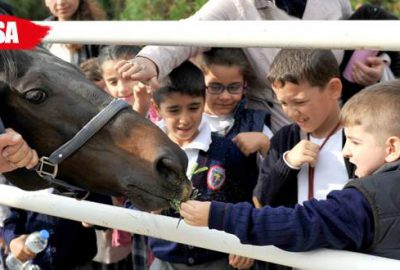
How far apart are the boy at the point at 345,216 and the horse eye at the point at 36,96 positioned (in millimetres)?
493

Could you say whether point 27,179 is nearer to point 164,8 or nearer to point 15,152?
point 15,152

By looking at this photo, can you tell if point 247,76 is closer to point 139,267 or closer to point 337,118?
point 337,118

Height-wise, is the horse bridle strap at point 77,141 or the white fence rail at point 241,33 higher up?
the white fence rail at point 241,33

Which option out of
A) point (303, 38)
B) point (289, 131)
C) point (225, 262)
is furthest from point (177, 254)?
point (303, 38)

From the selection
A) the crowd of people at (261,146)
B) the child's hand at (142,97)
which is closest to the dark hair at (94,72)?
the crowd of people at (261,146)

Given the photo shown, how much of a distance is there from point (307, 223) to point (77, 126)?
0.66 m

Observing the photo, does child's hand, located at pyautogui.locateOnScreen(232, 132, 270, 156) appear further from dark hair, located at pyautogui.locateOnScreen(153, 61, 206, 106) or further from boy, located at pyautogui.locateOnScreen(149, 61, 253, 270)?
dark hair, located at pyautogui.locateOnScreen(153, 61, 206, 106)

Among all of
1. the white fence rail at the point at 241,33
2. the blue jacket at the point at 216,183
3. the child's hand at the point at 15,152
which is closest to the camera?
the white fence rail at the point at 241,33

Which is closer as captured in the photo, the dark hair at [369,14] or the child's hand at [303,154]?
the child's hand at [303,154]

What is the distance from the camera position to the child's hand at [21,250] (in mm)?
2615

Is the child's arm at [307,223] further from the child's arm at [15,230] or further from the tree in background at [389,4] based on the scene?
the tree in background at [389,4]

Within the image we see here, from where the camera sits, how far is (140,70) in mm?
2055

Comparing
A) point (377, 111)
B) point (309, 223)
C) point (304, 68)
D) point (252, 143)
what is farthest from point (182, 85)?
point (309, 223)

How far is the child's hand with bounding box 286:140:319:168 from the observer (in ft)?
6.43
